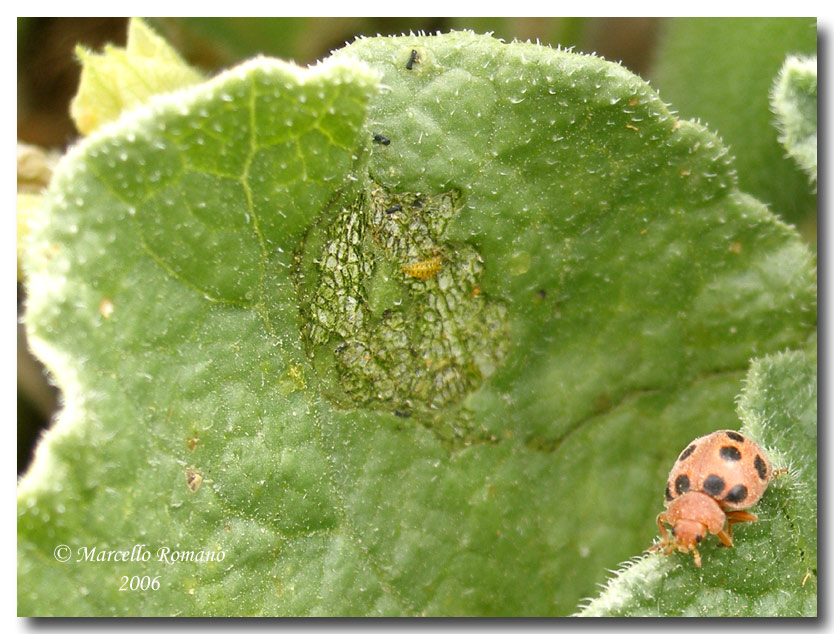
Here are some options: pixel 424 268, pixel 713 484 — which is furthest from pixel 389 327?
pixel 713 484

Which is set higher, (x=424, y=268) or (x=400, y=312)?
(x=424, y=268)

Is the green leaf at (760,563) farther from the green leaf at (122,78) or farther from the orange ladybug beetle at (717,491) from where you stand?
the green leaf at (122,78)

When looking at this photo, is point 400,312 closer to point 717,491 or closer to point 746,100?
point 717,491

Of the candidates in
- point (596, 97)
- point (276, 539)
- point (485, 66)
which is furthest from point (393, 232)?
point (276, 539)

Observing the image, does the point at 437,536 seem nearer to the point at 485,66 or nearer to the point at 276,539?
the point at 276,539

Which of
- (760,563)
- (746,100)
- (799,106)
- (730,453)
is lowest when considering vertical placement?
(760,563)

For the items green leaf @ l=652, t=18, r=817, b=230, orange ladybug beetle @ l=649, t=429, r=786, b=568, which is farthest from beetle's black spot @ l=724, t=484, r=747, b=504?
green leaf @ l=652, t=18, r=817, b=230
